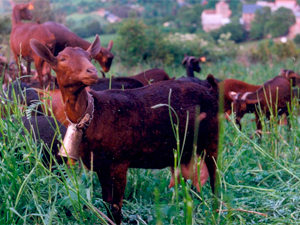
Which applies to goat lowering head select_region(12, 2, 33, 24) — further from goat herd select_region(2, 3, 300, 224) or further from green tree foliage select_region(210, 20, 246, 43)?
green tree foliage select_region(210, 20, 246, 43)

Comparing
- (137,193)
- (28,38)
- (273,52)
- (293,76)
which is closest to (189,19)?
(273,52)

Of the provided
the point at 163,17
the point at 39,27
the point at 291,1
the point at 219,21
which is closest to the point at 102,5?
the point at 163,17

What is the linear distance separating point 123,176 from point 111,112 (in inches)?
20.3

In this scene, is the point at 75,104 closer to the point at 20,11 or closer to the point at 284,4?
the point at 20,11

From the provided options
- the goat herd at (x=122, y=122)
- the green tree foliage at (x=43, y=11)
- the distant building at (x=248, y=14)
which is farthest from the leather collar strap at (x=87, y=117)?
the distant building at (x=248, y=14)

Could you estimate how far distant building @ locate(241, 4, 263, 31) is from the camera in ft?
101

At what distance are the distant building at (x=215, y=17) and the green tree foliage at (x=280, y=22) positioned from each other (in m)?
4.04

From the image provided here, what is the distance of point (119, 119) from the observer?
296cm

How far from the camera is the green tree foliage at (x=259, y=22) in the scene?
92.8ft

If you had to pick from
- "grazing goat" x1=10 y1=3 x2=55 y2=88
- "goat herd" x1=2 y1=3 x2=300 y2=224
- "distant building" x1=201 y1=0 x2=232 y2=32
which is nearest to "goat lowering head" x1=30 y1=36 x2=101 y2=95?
"goat herd" x1=2 y1=3 x2=300 y2=224

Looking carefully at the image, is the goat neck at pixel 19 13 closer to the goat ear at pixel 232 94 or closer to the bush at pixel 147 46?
the goat ear at pixel 232 94

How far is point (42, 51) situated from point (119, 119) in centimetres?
77

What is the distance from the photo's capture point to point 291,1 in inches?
1161

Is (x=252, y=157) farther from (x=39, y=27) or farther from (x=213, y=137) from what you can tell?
(x=39, y=27)
